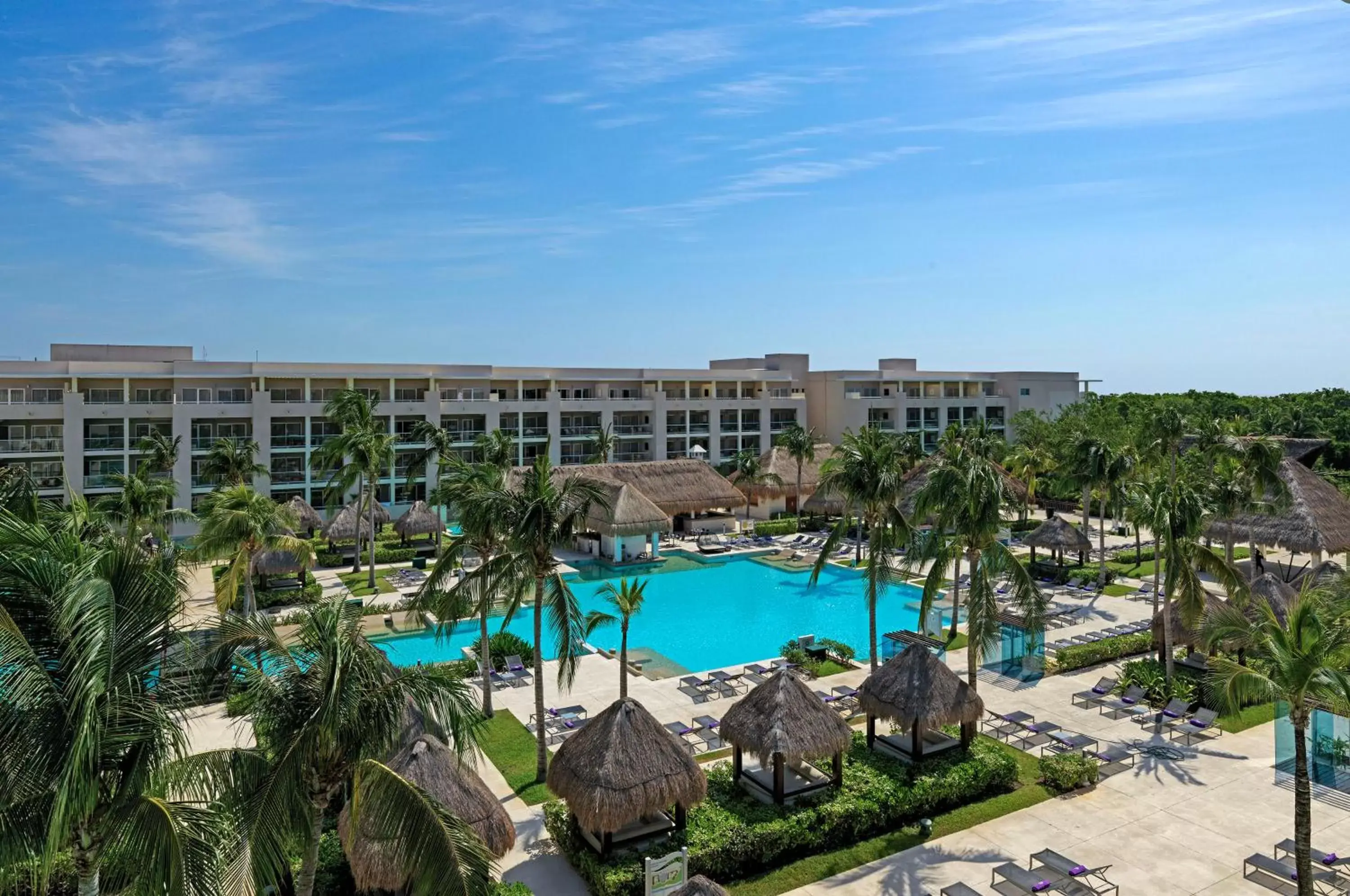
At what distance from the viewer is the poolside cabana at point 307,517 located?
4194cm

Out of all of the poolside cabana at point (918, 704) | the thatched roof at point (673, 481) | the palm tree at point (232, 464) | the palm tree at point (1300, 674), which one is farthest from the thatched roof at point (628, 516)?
the palm tree at point (1300, 674)

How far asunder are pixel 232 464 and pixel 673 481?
70.9 ft

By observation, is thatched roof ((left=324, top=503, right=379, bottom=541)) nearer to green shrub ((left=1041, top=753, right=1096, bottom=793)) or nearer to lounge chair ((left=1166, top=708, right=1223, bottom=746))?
green shrub ((left=1041, top=753, right=1096, bottom=793))

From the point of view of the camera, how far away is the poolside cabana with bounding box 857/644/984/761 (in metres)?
17.9

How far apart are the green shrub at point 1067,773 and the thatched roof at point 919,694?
163 cm

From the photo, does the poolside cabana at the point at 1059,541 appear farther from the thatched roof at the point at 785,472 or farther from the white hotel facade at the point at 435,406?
the white hotel facade at the point at 435,406

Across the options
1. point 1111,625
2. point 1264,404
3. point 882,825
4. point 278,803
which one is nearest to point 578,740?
point 882,825

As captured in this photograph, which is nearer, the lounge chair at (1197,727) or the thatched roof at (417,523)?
the lounge chair at (1197,727)

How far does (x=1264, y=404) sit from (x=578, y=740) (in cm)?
9792

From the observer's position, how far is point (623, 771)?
1461 centimetres

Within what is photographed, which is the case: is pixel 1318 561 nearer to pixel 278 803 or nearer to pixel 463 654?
pixel 463 654

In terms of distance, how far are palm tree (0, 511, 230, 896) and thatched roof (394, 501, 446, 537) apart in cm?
3444

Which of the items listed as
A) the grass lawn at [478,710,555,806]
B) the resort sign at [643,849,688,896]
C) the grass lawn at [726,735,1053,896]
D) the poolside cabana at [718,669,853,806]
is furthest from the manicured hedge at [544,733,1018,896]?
the grass lawn at [478,710,555,806]

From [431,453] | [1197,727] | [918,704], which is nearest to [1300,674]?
[918,704]
